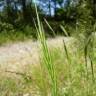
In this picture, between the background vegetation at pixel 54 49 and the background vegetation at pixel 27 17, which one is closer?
the background vegetation at pixel 54 49

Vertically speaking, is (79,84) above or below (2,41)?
above

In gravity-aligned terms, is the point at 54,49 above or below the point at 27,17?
above

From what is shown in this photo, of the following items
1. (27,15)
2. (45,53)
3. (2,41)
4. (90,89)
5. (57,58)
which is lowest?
(27,15)

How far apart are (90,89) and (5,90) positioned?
5.88 feet

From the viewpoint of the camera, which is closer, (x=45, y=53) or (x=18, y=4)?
(x=45, y=53)

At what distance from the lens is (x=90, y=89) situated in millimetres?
2393

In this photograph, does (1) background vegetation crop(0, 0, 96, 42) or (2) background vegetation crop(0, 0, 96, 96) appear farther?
(1) background vegetation crop(0, 0, 96, 42)

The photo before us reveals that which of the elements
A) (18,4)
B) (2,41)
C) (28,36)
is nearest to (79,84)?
(2,41)

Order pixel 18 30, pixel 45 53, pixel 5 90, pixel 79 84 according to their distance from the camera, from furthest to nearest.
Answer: pixel 18 30 → pixel 5 90 → pixel 79 84 → pixel 45 53

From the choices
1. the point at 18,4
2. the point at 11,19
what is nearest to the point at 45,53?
the point at 11,19

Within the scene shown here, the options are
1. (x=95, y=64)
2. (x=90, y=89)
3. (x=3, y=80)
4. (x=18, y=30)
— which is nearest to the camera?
(x=90, y=89)

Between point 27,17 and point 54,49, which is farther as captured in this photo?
point 27,17

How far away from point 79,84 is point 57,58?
1.43 metres

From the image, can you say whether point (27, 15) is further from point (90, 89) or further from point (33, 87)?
point (90, 89)
